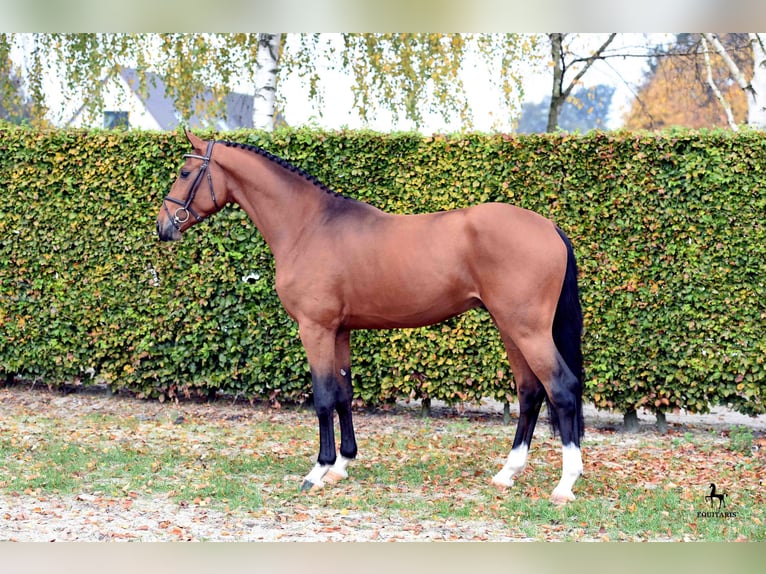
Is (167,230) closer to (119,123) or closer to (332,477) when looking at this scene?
(332,477)

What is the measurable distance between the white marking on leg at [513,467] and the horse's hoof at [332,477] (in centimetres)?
114

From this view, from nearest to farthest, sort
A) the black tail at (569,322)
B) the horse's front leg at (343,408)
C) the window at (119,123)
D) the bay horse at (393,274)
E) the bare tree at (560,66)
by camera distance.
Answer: the bay horse at (393,274) → the black tail at (569,322) → the horse's front leg at (343,408) → the window at (119,123) → the bare tree at (560,66)

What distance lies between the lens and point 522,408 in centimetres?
Answer: 572

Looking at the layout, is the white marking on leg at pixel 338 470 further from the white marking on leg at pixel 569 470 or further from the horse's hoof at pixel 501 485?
the white marking on leg at pixel 569 470

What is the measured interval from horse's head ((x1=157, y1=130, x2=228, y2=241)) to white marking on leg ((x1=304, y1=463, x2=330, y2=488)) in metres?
2.00

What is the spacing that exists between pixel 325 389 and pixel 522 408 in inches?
57.1

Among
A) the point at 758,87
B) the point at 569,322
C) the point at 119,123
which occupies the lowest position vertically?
the point at 569,322

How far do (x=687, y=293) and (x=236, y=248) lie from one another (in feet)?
15.1

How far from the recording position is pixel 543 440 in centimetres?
751

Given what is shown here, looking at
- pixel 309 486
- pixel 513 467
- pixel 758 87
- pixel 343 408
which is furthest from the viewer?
pixel 758 87

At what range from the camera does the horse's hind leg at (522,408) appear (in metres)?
5.66

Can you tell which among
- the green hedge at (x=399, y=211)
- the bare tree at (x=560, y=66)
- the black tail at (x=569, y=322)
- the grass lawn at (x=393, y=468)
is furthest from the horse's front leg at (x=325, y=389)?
the bare tree at (x=560, y=66)

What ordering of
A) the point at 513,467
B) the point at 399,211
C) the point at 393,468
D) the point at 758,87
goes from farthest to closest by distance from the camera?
the point at 758,87 < the point at 399,211 < the point at 393,468 < the point at 513,467

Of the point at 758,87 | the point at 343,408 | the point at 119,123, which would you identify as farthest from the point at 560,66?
the point at 343,408
